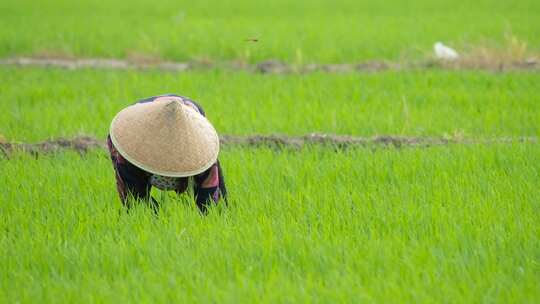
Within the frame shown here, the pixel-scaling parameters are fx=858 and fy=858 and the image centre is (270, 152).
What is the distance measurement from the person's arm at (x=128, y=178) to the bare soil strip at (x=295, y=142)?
1.68 meters

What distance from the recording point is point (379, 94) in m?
7.02

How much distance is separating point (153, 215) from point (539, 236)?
5.29 feet

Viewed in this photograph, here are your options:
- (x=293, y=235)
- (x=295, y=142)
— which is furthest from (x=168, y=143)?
(x=295, y=142)

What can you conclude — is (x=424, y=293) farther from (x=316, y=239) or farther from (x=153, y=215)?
(x=153, y=215)

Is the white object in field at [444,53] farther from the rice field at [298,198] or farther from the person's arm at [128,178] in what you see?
the person's arm at [128,178]

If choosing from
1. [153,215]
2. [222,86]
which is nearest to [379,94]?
[222,86]

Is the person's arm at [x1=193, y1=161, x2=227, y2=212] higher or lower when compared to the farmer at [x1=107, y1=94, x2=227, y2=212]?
lower

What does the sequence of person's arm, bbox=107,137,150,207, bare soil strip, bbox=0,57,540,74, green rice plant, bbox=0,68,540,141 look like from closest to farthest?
person's arm, bbox=107,137,150,207 < green rice plant, bbox=0,68,540,141 < bare soil strip, bbox=0,57,540,74

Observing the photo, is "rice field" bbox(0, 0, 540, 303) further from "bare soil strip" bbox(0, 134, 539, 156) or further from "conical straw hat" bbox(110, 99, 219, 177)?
"conical straw hat" bbox(110, 99, 219, 177)

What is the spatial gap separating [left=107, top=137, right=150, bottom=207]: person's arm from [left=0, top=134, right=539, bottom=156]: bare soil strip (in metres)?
1.68

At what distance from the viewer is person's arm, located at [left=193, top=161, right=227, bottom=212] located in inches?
137

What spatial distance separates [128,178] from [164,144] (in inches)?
11.7

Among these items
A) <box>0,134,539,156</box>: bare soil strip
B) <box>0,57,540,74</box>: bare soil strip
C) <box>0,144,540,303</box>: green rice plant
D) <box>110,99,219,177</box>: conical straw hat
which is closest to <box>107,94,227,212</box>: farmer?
<box>110,99,219,177</box>: conical straw hat

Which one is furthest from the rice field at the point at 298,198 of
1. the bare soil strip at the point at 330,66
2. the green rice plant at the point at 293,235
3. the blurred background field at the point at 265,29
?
the blurred background field at the point at 265,29
